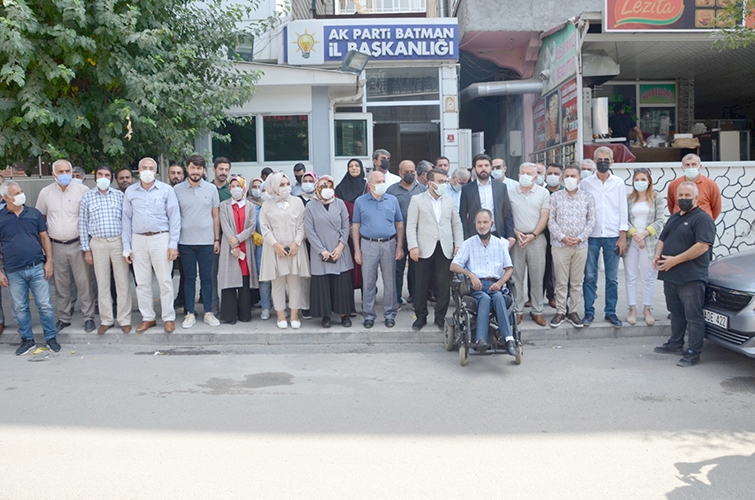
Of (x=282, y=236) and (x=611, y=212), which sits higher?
(x=611, y=212)

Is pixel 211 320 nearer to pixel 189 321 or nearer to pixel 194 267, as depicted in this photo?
pixel 189 321

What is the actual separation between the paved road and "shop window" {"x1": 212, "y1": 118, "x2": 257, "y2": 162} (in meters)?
6.94

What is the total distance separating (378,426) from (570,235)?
405 centimetres

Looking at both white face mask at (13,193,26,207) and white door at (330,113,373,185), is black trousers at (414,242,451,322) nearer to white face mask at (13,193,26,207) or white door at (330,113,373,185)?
white face mask at (13,193,26,207)

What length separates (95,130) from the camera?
959 centimetres

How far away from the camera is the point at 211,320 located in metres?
8.65

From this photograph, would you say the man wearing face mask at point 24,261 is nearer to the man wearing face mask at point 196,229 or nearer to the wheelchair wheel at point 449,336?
the man wearing face mask at point 196,229

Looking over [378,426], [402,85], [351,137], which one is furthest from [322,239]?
[402,85]

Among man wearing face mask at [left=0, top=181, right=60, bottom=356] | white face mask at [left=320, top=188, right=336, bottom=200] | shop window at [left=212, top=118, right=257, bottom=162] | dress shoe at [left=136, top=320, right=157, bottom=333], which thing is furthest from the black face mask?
shop window at [left=212, top=118, right=257, bottom=162]

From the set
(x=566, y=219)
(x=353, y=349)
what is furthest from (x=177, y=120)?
(x=566, y=219)

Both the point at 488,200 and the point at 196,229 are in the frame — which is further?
the point at 488,200

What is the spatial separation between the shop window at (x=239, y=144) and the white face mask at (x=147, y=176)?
5768 millimetres

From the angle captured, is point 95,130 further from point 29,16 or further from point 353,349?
point 353,349

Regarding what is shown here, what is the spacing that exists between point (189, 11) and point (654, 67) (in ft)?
38.9
